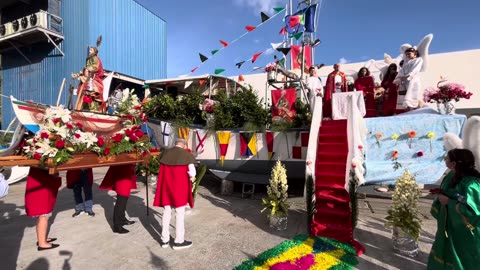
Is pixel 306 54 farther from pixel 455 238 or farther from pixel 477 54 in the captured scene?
pixel 477 54

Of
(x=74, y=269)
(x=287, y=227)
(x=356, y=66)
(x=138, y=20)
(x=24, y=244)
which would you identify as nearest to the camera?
(x=74, y=269)

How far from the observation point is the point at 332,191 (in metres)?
Result: 5.12

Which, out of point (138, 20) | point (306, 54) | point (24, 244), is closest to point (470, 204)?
point (24, 244)

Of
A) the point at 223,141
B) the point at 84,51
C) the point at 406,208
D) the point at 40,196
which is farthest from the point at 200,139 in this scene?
the point at 84,51

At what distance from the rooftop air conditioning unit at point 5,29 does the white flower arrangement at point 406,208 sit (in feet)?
62.8

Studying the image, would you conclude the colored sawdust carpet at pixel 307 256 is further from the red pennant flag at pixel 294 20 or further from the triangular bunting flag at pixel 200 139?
the red pennant flag at pixel 294 20

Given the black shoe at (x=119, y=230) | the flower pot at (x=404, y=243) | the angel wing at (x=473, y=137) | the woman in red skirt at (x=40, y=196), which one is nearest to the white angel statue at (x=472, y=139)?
A: the angel wing at (x=473, y=137)

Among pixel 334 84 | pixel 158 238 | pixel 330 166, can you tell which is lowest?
pixel 158 238

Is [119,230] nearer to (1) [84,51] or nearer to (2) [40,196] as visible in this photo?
→ (2) [40,196]

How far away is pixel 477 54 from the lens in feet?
43.1

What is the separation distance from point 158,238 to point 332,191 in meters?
3.23

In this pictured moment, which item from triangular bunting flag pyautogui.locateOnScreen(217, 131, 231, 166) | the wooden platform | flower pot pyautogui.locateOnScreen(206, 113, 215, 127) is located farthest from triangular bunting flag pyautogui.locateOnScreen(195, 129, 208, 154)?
the wooden platform

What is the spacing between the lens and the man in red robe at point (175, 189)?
14.7 ft

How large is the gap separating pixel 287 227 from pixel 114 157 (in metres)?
3.45
